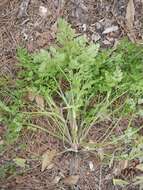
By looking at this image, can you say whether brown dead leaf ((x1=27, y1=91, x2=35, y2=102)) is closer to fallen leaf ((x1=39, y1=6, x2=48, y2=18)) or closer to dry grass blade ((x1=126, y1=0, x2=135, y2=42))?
fallen leaf ((x1=39, y1=6, x2=48, y2=18))

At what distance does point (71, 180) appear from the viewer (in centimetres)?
238

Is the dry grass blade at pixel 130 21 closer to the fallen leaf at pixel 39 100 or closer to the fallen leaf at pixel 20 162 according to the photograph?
the fallen leaf at pixel 39 100

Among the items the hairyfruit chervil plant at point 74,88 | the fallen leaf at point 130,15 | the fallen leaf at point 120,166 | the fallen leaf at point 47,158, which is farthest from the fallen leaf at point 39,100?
the fallen leaf at point 130,15

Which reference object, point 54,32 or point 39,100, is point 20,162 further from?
point 54,32

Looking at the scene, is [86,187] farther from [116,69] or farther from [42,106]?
[116,69]

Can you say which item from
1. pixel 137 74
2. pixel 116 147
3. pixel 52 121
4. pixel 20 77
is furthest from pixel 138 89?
pixel 20 77

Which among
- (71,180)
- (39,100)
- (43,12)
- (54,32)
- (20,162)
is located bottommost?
(71,180)

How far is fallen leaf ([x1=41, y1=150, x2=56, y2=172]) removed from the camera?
7.84 feet

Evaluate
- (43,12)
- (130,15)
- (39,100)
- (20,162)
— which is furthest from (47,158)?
(130,15)

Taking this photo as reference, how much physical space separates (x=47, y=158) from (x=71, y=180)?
Result: 0.20 meters

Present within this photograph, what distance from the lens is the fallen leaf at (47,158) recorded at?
2.39 meters

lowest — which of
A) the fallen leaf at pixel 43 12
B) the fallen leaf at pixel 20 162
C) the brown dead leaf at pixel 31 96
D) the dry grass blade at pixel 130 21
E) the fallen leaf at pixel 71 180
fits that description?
the fallen leaf at pixel 71 180

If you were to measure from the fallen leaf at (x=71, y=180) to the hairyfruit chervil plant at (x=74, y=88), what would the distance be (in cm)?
17

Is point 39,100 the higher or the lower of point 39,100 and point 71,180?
the higher
